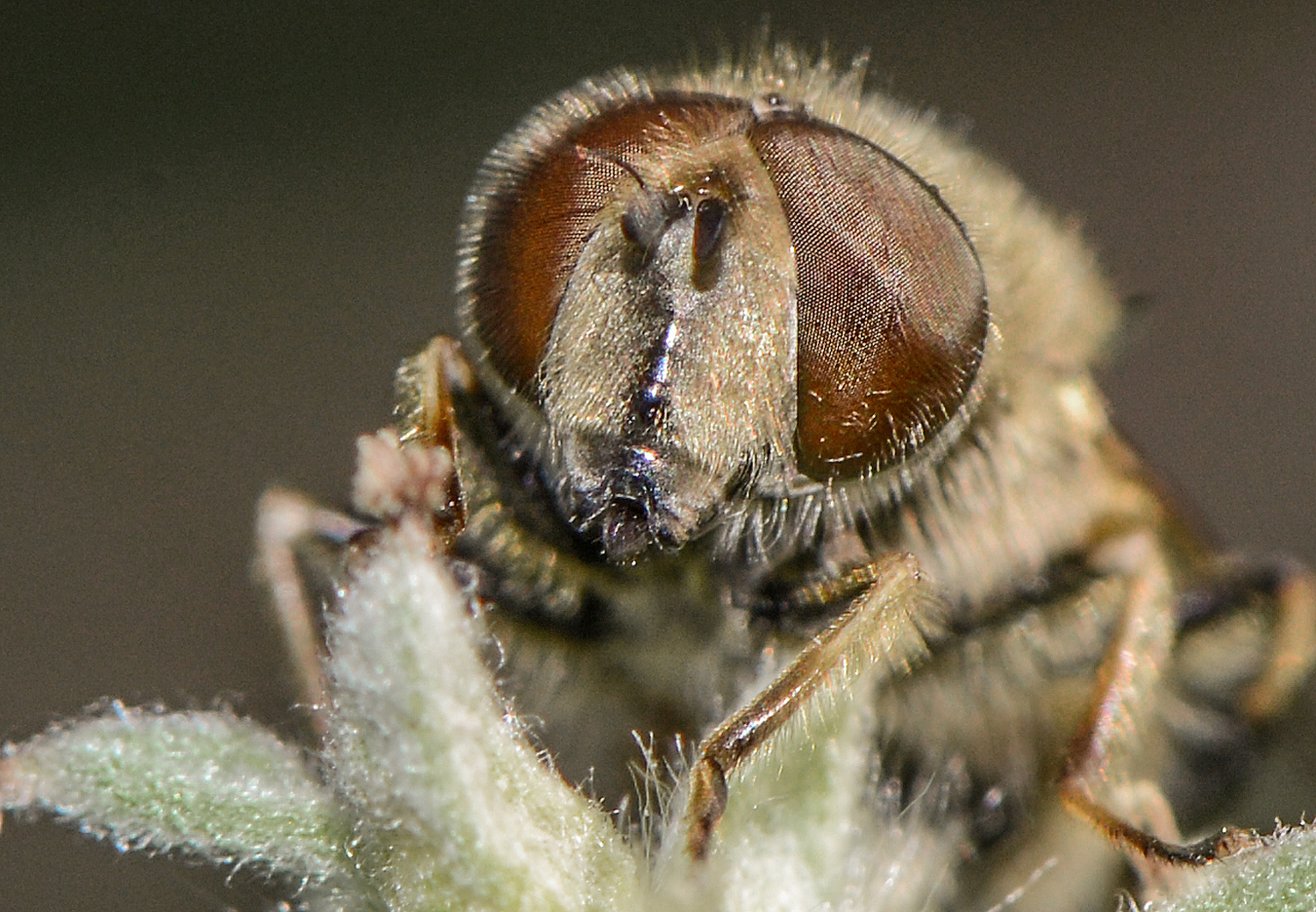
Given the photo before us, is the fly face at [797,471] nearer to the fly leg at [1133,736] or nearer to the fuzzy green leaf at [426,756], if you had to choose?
the fly leg at [1133,736]

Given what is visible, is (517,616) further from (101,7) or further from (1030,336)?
(101,7)

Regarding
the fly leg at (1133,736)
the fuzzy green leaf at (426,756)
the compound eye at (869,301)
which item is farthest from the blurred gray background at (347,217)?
the fuzzy green leaf at (426,756)

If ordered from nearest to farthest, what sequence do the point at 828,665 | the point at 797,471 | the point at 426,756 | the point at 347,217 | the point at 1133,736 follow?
the point at 426,756 → the point at 828,665 → the point at 797,471 → the point at 1133,736 → the point at 347,217

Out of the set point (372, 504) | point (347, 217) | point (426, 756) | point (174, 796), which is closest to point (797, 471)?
point (372, 504)

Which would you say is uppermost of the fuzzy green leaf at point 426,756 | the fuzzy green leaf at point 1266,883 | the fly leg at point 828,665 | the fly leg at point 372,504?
the fly leg at point 372,504

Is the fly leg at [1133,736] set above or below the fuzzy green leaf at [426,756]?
below

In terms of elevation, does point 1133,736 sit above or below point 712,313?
below

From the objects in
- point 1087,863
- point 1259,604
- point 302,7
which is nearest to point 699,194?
point 1087,863

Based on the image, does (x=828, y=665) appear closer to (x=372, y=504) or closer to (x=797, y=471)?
(x=797, y=471)
